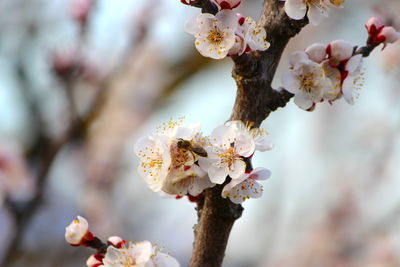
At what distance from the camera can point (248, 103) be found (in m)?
0.99

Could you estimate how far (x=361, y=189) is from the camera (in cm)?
522

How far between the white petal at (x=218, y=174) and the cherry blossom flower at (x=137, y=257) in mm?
205

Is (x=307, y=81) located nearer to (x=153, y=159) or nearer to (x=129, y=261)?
(x=153, y=159)

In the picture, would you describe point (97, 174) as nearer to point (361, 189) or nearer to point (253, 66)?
point (361, 189)

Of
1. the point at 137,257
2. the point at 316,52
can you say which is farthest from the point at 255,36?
the point at 137,257

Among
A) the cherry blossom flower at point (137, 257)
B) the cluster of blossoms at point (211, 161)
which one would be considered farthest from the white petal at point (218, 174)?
the cherry blossom flower at point (137, 257)

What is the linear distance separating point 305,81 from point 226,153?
228 mm

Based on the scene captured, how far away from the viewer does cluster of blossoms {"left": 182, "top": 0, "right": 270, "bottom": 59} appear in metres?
0.96

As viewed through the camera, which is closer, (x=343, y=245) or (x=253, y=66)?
(x=253, y=66)

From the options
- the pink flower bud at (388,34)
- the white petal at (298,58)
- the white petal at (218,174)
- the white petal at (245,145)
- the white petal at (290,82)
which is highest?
the pink flower bud at (388,34)

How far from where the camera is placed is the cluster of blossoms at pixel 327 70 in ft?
3.39

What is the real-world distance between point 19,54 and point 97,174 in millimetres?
1287

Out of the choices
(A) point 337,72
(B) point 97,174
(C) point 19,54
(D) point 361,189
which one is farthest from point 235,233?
(A) point 337,72

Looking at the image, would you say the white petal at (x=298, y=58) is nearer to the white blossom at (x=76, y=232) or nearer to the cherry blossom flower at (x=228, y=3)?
the cherry blossom flower at (x=228, y=3)
